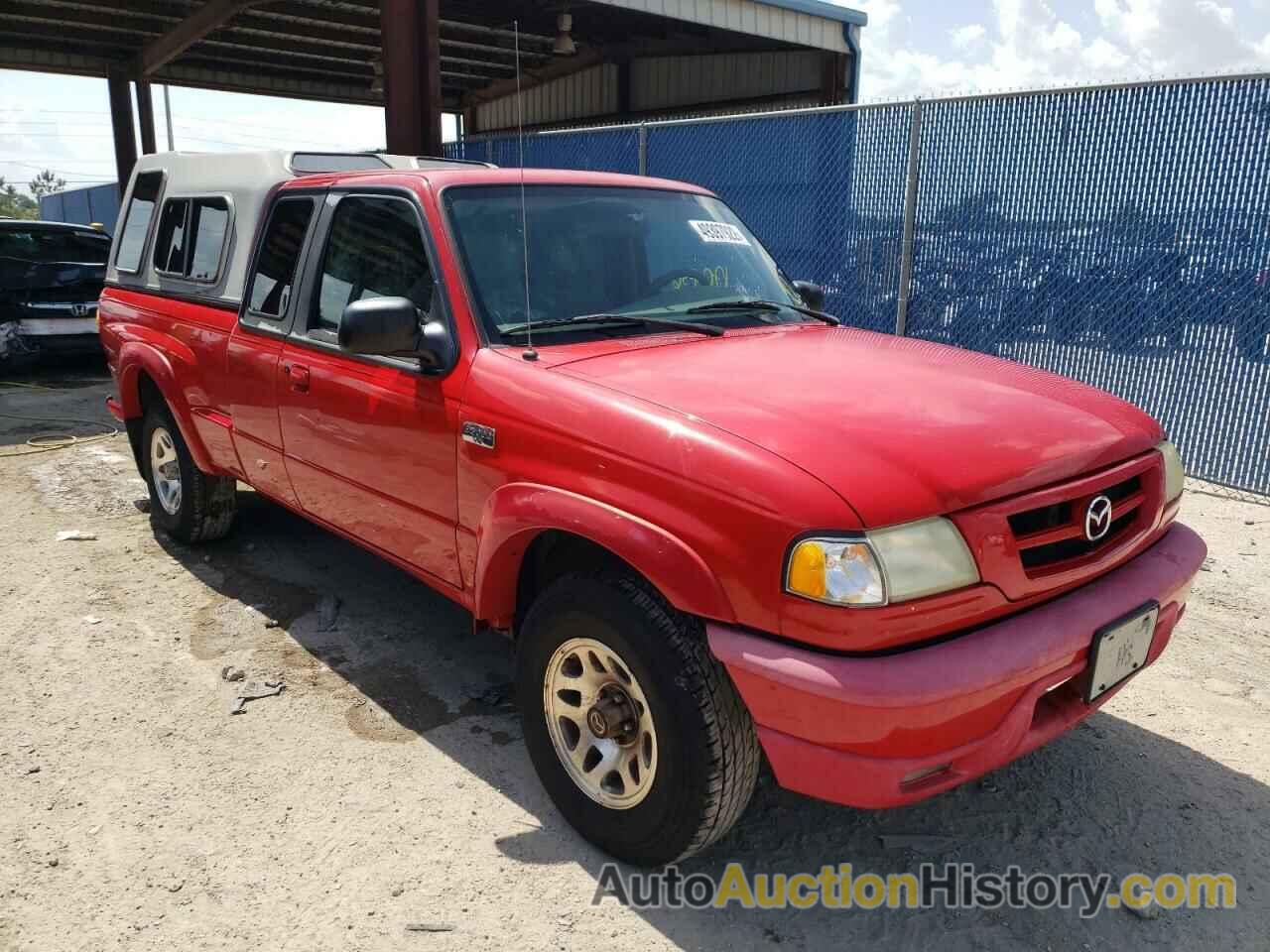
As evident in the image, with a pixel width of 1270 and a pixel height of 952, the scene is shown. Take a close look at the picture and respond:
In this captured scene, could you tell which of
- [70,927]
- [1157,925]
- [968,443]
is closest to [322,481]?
[70,927]

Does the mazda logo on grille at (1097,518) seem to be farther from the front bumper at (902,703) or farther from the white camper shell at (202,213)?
the white camper shell at (202,213)

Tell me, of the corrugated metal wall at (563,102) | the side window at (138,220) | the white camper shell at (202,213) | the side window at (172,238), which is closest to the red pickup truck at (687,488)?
the white camper shell at (202,213)

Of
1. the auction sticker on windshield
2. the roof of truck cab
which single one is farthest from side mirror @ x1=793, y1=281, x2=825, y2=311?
the roof of truck cab

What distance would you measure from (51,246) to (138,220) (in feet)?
20.7

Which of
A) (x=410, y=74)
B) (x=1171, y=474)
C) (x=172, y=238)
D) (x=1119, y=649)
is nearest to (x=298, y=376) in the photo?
Answer: (x=172, y=238)

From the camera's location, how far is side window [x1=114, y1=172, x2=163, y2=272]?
5.17 metres

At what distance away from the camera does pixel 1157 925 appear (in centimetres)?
249

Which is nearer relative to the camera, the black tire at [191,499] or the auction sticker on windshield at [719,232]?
the auction sticker on windshield at [719,232]

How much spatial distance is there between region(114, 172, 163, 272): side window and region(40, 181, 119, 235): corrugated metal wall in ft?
80.4

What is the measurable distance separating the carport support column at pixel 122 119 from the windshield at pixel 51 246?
857 cm

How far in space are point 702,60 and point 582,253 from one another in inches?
585

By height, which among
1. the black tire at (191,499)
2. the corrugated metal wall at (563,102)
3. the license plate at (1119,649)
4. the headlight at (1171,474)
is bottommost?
the black tire at (191,499)

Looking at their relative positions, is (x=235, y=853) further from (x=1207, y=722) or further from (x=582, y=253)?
(x=1207, y=722)

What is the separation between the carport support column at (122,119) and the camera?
1792 centimetres
